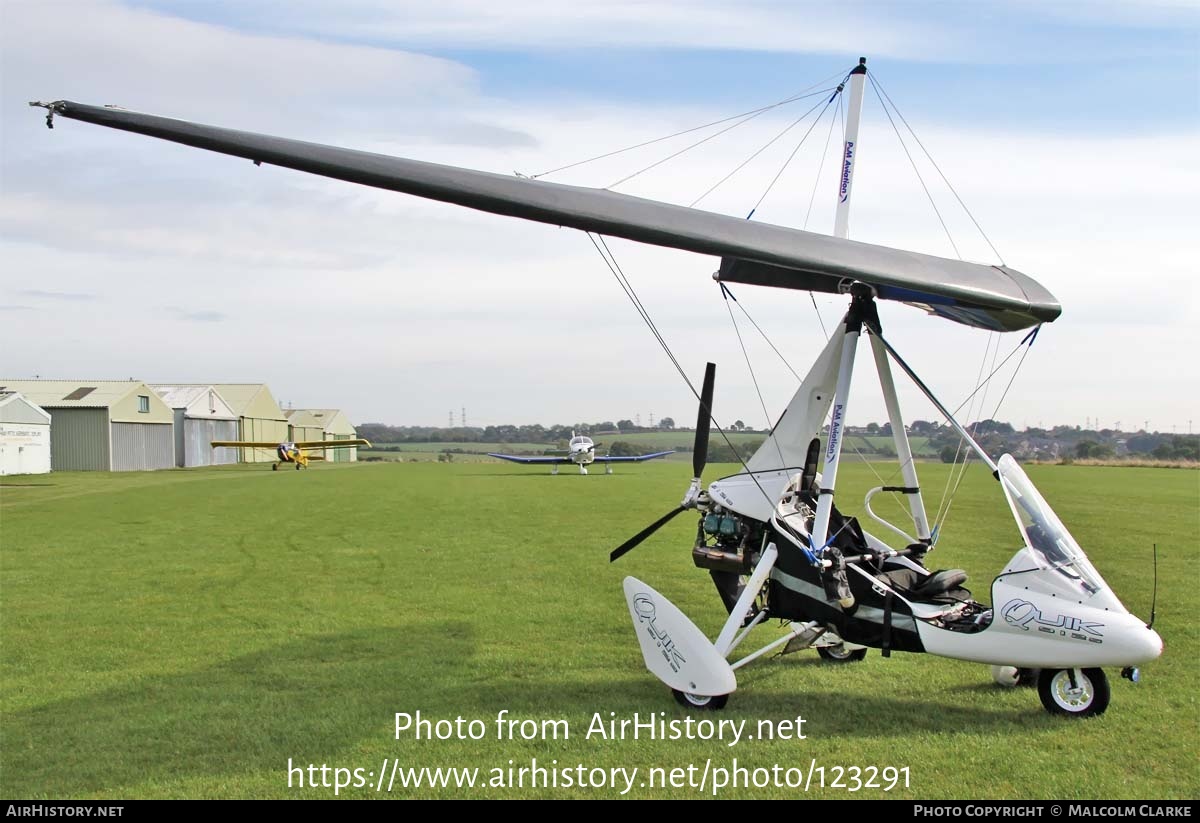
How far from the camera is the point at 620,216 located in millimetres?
5699

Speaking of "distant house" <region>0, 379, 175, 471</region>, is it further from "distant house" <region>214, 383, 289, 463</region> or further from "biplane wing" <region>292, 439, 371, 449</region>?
"distant house" <region>214, 383, 289, 463</region>

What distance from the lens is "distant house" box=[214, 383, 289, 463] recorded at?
70.1 meters

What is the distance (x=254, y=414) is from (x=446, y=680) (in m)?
70.8

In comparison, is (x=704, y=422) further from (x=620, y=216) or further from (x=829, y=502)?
(x=620, y=216)

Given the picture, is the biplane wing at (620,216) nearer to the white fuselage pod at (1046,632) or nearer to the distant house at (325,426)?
the white fuselage pod at (1046,632)

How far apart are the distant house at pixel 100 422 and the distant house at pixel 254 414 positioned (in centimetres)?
1530

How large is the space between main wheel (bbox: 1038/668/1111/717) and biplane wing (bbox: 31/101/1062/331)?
105 inches

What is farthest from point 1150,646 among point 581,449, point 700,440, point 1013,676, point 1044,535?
point 581,449

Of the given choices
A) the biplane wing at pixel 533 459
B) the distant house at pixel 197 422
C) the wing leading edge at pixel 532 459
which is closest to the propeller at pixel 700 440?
the biplane wing at pixel 533 459

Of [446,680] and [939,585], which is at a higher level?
[939,585]

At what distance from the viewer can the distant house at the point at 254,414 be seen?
70.1m

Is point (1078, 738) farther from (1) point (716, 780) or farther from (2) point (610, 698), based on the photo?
(2) point (610, 698)

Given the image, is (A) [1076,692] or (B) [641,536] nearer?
(A) [1076,692]
